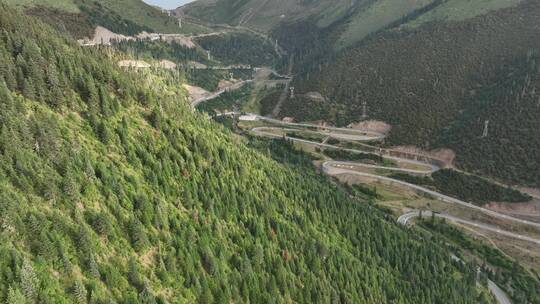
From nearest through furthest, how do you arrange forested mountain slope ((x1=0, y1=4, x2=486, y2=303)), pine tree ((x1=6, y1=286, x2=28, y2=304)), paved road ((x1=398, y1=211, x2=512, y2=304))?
1. pine tree ((x1=6, y1=286, x2=28, y2=304))
2. forested mountain slope ((x1=0, y1=4, x2=486, y2=303))
3. paved road ((x1=398, y1=211, x2=512, y2=304))

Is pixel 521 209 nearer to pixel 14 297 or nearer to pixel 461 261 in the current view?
pixel 461 261

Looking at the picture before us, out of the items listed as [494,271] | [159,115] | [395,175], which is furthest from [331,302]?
[395,175]

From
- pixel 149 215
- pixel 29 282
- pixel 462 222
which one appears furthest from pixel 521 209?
pixel 29 282

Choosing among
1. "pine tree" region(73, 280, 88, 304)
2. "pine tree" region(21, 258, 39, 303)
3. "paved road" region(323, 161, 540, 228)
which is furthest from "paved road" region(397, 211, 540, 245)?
"pine tree" region(21, 258, 39, 303)

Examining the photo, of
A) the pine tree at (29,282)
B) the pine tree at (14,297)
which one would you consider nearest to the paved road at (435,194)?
the pine tree at (29,282)

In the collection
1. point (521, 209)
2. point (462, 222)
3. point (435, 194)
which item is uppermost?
point (435, 194)

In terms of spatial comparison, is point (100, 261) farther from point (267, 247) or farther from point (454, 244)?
point (454, 244)

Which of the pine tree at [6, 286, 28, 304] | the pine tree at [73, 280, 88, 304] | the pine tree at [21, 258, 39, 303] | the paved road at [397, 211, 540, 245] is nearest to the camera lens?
the pine tree at [6, 286, 28, 304]

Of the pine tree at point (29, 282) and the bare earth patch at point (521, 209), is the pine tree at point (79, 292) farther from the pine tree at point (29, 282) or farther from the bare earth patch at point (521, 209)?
the bare earth patch at point (521, 209)

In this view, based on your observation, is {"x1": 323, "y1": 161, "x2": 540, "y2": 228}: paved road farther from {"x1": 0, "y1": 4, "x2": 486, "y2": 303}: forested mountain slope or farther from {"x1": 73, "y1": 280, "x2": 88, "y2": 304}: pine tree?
{"x1": 73, "y1": 280, "x2": 88, "y2": 304}: pine tree
